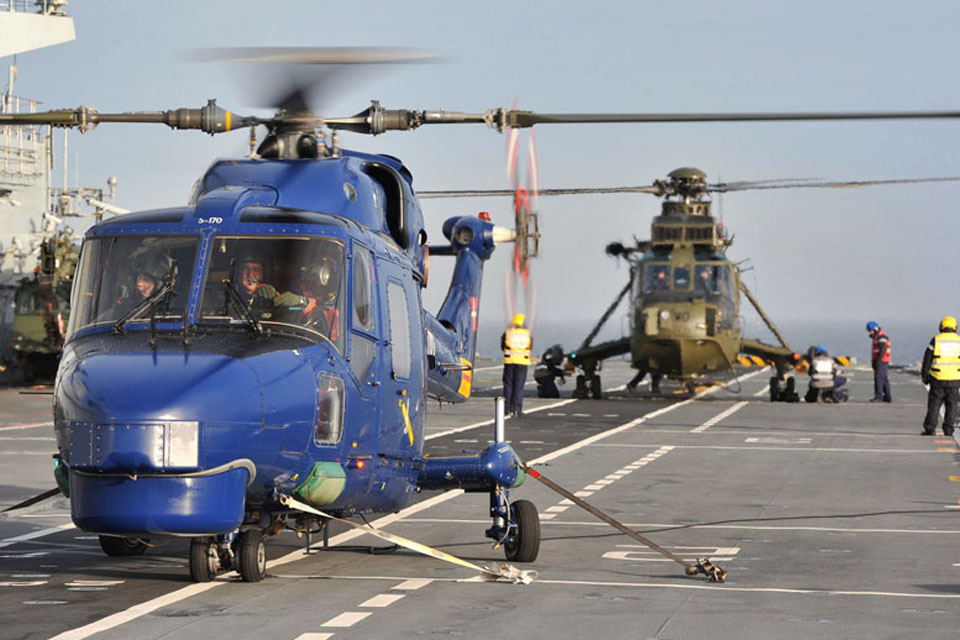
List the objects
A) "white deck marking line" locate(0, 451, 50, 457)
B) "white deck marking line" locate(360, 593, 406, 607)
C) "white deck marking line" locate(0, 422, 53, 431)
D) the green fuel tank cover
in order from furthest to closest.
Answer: "white deck marking line" locate(0, 422, 53, 431)
"white deck marking line" locate(0, 451, 50, 457)
the green fuel tank cover
"white deck marking line" locate(360, 593, 406, 607)

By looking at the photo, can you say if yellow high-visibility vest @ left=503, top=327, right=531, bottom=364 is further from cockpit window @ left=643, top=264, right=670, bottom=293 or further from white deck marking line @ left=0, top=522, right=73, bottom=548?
white deck marking line @ left=0, top=522, right=73, bottom=548

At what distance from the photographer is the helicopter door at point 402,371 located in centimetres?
1293

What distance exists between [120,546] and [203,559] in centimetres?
194

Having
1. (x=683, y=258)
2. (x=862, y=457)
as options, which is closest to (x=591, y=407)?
(x=683, y=258)

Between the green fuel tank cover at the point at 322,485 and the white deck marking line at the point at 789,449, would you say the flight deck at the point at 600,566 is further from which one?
the green fuel tank cover at the point at 322,485

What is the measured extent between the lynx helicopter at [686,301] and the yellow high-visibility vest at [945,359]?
332 inches

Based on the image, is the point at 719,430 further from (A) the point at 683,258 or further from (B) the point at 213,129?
(B) the point at 213,129

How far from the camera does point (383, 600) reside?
11.2m

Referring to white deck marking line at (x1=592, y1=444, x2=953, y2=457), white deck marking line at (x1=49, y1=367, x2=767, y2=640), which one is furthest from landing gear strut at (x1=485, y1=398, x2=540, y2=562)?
white deck marking line at (x1=592, y1=444, x2=953, y2=457)

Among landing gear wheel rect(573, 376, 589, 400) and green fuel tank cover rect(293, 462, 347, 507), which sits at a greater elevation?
green fuel tank cover rect(293, 462, 347, 507)

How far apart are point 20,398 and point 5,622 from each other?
29453mm

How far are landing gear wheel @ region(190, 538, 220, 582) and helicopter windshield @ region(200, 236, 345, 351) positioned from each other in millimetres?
1708

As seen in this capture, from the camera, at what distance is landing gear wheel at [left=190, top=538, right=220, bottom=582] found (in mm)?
11703

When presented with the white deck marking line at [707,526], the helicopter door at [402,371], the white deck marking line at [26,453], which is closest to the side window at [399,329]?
the helicopter door at [402,371]
